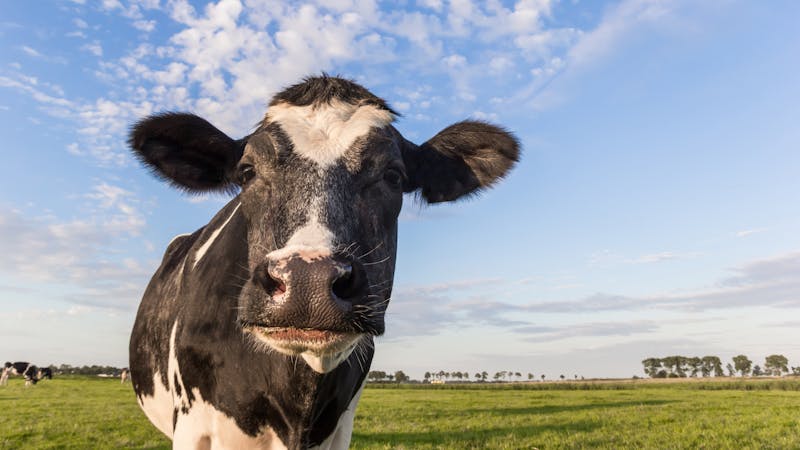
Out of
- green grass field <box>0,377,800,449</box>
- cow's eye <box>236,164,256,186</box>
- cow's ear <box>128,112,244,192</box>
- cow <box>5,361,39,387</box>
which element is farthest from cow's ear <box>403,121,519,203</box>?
cow <box>5,361,39,387</box>

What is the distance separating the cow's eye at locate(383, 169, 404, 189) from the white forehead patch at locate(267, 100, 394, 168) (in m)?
0.33

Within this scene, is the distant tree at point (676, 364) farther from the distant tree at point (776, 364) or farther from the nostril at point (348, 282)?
the nostril at point (348, 282)

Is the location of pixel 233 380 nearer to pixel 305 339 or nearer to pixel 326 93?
pixel 305 339

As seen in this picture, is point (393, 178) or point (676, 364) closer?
point (393, 178)

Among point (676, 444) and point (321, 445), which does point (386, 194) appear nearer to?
point (321, 445)

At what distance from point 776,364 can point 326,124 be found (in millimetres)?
200418

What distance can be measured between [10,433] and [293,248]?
16368 mm

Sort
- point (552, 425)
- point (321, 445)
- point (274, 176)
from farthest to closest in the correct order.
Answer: point (552, 425) < point (321, 445) < point (274, 176)

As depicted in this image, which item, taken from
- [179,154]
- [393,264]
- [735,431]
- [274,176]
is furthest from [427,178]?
[735,431]

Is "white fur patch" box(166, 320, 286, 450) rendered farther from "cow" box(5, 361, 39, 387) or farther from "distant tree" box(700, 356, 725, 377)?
"distant tree" box(700, 356, 725, 377)

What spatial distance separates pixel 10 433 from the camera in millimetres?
14703

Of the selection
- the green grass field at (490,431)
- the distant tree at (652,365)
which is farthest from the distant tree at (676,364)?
the green grass field at (490,431)

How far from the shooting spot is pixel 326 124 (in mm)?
3865

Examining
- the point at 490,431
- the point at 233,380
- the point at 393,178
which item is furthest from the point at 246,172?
the point at 490,431
